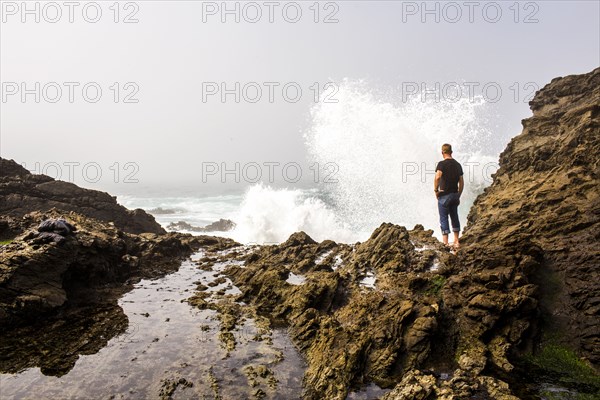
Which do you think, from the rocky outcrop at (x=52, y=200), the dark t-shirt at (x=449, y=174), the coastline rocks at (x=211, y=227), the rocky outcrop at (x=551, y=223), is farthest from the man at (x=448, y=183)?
the coastline rocks at (x=211, y=227)

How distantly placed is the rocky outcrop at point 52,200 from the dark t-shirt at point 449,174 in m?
20.6

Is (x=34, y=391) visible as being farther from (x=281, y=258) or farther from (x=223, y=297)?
(x=281, y=258)

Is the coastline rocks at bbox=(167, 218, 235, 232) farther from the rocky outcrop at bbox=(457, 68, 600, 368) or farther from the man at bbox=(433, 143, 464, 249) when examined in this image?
the man at bbox=(433, 143, 464, 249)

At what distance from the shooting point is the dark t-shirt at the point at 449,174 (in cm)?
1156

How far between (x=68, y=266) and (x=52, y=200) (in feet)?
39.5

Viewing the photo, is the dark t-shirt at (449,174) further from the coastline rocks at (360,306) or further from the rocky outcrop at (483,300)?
the coastline rocks at (360,306)

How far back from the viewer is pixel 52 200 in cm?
2156

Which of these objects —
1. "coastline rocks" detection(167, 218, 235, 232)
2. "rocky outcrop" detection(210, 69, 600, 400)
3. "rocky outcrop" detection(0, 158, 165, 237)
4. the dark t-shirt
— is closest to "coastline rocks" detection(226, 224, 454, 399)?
"rocky outcrop" detection(210, 69, 600, 400)

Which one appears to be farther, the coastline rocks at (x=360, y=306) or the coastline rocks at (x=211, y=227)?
the coastline rocks at (x=211, y=227)

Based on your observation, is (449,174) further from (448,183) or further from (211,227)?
(211,227)

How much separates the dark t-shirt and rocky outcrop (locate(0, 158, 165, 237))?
20562 mm

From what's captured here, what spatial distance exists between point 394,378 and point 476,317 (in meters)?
2.59

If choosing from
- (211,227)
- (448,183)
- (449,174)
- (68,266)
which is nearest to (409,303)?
(448,183)

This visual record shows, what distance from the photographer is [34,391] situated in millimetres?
6680
